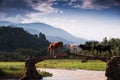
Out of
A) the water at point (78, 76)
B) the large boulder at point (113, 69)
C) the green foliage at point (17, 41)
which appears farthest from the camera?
the green foliage at point (17, 41)

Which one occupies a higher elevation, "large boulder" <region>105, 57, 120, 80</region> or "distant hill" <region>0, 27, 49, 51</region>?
"distant hill" <region>0, 27, 49, 51</region>

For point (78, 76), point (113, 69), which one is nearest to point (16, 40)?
point (78, 76)

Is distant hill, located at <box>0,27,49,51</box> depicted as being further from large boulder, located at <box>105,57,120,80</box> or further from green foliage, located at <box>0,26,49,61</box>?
large boulder, located at <box>105,57,120,80</box>

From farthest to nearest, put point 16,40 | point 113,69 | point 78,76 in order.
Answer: point 16,40
point 78,76
point 113,69

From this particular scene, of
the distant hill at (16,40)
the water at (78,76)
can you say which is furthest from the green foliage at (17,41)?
the water at (78,76)

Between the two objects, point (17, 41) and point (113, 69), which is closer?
point (113, 69)

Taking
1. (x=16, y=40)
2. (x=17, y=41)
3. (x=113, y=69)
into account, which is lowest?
(x=113, y=69)

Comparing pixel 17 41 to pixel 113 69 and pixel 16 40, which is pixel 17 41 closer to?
pixel 16 40

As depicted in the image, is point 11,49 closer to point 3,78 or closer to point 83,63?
point 83,63

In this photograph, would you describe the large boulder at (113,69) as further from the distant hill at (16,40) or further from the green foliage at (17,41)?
the distant hill at (16,40)

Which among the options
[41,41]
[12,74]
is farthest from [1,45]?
[12,74]

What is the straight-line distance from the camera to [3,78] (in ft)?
186

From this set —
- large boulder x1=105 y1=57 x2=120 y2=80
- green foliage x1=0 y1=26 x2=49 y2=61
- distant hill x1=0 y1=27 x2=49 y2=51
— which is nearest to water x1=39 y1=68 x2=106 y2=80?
large boulder x1=105 y1=57 x2=120 y2=80

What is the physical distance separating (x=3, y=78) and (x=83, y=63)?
119ft
